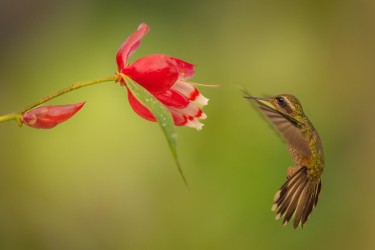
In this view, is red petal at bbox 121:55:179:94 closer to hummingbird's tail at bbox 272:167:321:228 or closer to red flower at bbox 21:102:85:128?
red flower at bbox 21:102:85:128

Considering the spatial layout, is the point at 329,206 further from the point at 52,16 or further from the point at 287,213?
the point at 287,213

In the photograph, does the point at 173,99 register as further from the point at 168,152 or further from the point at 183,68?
the point at 168,152

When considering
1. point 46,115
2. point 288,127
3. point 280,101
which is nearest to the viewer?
point 46,115

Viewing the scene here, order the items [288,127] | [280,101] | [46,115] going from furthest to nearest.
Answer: [280,101], [288,127], [46,115]

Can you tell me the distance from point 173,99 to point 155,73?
0.11 m

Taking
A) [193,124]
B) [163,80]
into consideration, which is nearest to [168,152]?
[193,124]

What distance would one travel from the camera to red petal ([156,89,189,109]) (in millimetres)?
1799

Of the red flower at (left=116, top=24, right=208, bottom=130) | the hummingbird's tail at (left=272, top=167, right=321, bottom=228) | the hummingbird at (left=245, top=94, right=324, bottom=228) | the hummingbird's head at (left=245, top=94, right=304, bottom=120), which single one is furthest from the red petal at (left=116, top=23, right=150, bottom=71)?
the hummingbird's tail at (left=272, top=167, right=321, bottom=228)

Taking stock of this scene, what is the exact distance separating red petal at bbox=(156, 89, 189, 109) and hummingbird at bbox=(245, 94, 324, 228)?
215mm

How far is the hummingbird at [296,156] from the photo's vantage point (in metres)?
2.02

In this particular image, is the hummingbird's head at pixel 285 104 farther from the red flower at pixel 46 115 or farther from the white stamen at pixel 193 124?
the red flower at pixel 46 115

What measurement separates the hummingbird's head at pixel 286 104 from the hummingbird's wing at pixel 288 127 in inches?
1.5

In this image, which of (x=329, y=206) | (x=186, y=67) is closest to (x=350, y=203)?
(x=329, y=206)

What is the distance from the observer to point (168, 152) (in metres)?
5.16
